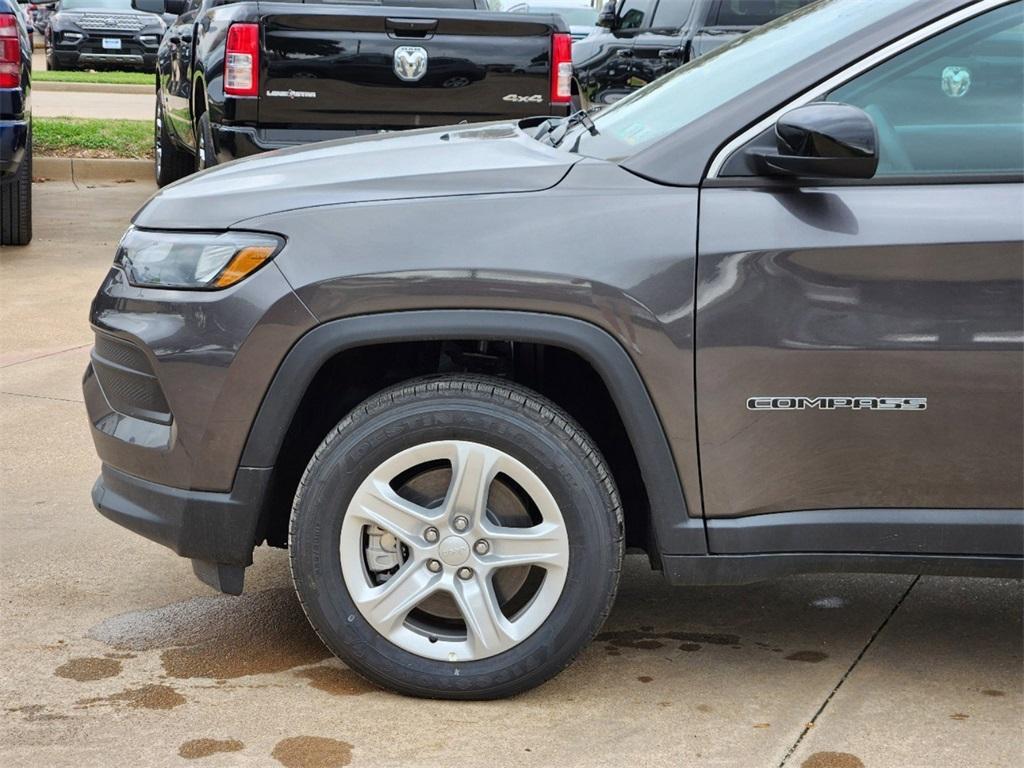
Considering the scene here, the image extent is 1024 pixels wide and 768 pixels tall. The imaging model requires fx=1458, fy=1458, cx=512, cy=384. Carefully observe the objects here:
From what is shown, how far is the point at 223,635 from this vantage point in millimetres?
3762

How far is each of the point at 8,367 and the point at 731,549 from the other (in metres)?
4.07

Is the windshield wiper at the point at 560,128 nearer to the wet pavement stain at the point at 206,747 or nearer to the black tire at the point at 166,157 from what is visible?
the wet pavement stain at the point at 206,747

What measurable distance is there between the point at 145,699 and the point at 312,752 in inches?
19.5

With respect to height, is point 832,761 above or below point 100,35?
below

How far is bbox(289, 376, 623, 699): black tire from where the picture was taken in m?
3.20

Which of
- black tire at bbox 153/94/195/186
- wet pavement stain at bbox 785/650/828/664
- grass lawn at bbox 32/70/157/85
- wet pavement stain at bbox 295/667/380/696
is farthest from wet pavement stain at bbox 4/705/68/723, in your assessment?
grass lawn at bbox 32/70/157/85

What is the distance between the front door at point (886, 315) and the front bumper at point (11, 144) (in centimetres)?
578

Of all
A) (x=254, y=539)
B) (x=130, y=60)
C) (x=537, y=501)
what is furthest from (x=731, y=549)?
(x=130, y=60)

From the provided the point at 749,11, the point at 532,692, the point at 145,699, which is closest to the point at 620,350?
the point at 532,692

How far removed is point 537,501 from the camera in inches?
127

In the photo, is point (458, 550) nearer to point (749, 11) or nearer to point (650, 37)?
point (749, 11)

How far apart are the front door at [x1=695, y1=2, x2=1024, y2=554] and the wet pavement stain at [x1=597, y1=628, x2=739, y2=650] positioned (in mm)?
621

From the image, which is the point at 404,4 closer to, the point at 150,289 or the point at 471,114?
the point at 471,114

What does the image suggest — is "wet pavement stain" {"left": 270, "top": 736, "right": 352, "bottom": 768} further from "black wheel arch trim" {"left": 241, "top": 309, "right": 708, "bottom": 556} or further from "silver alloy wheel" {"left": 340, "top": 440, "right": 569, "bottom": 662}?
"black wheel arch trim" {"left": 241, "top": 309, "right": 708, "bottom": 556}
